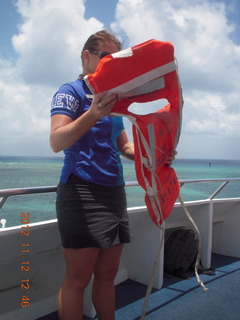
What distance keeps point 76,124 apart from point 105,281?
2.60 ft

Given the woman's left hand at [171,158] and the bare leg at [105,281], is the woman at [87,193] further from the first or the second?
the woman's left hand at [171,158]

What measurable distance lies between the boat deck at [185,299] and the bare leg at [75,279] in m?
0.95

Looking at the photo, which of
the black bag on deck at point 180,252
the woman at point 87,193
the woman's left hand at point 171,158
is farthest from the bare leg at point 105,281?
the black bag on deck at point 180,252

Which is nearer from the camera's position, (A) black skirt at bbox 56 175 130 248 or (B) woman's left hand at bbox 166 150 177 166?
(A) black skirt at bbox 56 175 130 248

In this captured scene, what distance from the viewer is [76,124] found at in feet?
3.96

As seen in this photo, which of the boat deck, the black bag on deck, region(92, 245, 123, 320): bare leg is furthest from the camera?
the black bag on deck

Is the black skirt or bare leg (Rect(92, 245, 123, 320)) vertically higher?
the black skirt

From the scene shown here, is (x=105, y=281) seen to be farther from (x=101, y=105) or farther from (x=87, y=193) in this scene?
(x=101, y=105)

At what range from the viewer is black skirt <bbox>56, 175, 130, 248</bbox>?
1.38m

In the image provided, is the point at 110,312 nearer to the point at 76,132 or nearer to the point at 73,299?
the point at 73,299
